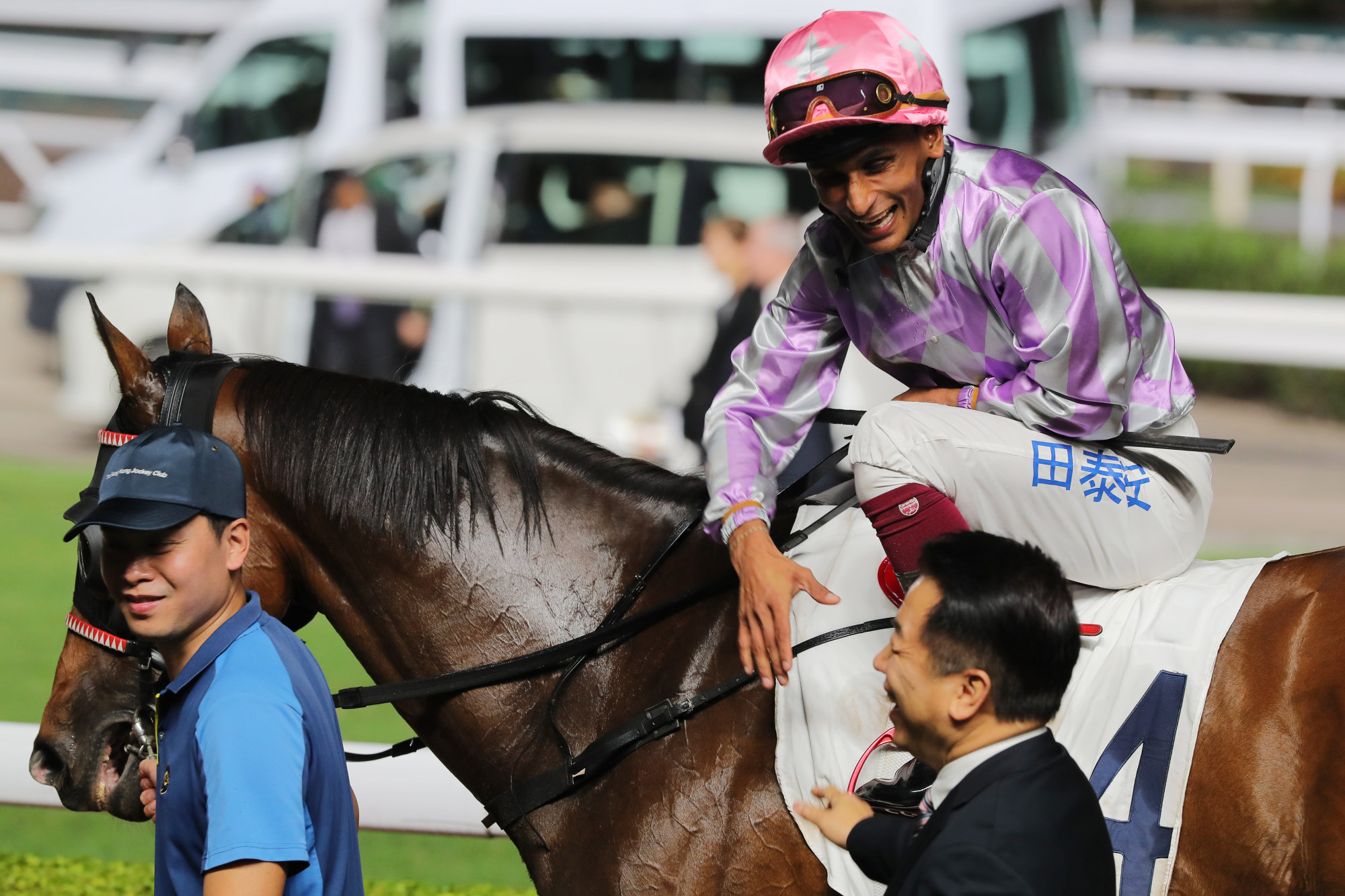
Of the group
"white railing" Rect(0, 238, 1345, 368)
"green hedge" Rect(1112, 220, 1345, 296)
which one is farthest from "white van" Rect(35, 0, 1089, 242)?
"green hedge" Rect(1112, 220, 1345, 296)

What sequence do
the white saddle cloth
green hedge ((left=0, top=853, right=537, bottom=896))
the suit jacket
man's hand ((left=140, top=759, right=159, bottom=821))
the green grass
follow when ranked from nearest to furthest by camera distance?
the suit jacket < the white saddle cloth < man's hand ((left=140, top=759, right=159, bottom=821)) < green hedge ((left=0, top=853, right=537, bottom=896)) < the green grass

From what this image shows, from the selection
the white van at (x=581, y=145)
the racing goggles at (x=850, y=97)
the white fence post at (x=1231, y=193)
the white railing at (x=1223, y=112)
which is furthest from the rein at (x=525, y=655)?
the white fence post at (x=1231, y=193)

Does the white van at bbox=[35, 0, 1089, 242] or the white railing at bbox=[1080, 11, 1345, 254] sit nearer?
the white van at bbox=[35, 0, 1089, 242]

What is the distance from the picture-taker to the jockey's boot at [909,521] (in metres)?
2.13

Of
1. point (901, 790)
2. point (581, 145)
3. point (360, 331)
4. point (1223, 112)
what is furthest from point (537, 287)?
point (1223, 112)

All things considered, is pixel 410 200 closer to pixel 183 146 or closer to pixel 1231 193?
pixel 183 146

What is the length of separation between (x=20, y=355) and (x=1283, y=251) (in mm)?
13167

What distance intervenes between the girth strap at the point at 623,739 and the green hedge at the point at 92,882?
1.46 metres

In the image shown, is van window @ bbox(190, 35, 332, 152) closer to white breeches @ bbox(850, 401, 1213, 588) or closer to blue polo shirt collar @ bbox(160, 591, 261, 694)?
white breeches @ bbox(850, 401, 1213, 588)

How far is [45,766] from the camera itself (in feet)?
8.07

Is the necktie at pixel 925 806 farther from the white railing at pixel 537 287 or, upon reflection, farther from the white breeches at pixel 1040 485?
the white railing at pixel 537 287

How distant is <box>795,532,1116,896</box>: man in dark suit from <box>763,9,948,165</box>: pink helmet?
2.62 ft

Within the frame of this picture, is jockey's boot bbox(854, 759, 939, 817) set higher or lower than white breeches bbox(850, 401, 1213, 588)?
lower

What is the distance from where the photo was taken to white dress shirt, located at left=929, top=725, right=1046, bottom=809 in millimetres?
1548
